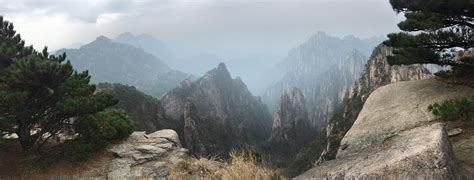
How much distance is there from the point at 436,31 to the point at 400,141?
7569mm

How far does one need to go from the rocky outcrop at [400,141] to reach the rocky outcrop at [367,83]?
279 feet

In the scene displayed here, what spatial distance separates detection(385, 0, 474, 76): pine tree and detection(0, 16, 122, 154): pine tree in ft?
42.2

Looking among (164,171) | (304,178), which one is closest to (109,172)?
(164,171)

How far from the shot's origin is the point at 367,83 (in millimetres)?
131000

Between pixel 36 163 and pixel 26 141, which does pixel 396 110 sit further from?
pixel 26 141

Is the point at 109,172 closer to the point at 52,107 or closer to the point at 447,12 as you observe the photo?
the point at 52,107

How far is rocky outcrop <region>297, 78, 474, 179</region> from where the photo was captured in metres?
5.93

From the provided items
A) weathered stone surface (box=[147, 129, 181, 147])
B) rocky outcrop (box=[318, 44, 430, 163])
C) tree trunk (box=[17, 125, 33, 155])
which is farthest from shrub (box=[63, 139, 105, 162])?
rocky outcrop (box=[318, 44, 430, 163])

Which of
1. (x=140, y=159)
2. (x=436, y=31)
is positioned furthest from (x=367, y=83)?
(x=140, y=159)

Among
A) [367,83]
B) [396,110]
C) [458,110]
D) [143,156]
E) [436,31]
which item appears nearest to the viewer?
[458,110]

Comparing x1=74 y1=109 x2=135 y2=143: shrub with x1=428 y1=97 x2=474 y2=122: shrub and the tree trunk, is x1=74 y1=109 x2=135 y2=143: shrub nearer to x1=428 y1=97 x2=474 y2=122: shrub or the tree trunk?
the tree trunk

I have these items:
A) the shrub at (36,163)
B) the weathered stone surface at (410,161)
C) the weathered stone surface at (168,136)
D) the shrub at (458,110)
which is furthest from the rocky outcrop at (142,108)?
the weathered stone surface at (410,161)

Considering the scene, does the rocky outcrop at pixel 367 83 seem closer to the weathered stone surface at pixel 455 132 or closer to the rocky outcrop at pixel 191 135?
the rocky outcrop at pixel 191 135

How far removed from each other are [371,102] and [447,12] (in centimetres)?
413
